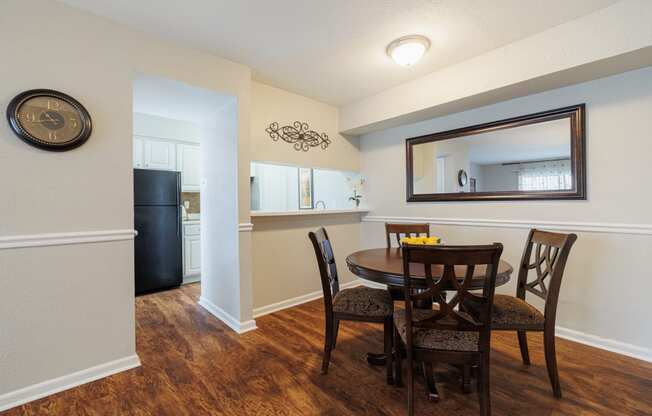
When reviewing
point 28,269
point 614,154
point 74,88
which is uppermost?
point 74,88

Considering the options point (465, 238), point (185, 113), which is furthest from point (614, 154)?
point (185, 113)

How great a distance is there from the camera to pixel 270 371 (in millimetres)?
1911

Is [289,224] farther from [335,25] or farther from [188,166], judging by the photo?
[188,166]

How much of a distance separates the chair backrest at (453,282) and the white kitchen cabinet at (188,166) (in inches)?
148

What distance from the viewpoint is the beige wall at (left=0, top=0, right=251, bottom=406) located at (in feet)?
5.31

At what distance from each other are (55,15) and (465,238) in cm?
359

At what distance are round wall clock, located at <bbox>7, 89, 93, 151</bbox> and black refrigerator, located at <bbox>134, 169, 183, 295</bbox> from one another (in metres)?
1.87

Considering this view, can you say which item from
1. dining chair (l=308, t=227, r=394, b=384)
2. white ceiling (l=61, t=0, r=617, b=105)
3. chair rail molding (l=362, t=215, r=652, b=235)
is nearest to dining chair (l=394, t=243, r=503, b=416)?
dining chair (l=308, t=227, r=394, b=384)

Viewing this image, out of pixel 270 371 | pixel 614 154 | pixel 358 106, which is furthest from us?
pixel 358 106

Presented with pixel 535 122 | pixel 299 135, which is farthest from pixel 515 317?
pixel 299 135

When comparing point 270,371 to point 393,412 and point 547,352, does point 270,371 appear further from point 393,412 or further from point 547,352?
point 547,352

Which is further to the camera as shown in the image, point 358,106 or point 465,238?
point 358,106

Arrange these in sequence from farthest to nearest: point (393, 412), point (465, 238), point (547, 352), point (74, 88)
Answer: point (465, 238)
point (74, 88)
point (547, 352)
point (393, 412)

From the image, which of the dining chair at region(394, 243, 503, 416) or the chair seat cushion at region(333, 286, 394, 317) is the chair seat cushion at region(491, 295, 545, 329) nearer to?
the dining chair at region(394, 243, 503, 416)
